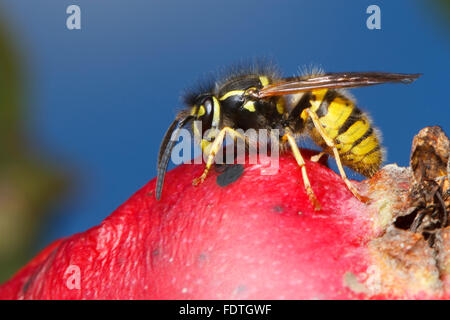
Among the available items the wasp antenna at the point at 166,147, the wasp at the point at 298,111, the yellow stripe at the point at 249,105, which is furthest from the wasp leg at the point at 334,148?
the wasp antenna at the point at 166,147

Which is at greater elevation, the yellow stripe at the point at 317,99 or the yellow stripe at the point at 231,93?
the yellow stripe at the point at 231,93

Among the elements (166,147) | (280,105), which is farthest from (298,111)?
(166,147)

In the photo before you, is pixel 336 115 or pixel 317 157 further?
pixel 336 115

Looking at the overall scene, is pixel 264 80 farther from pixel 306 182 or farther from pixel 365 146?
pixel 306 182

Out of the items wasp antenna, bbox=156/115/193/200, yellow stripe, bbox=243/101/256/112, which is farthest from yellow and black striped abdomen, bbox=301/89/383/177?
wasp antenna, bbox=156/115/193/200

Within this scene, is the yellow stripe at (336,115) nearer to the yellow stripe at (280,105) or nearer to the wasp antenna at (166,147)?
the yellow stripe at (280,105)
